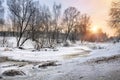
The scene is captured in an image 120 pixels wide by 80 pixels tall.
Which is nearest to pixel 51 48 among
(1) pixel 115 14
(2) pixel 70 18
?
(1) pixel 115 14

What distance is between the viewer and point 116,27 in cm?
4497

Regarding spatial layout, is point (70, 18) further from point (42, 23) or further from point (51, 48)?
point (51, 48)

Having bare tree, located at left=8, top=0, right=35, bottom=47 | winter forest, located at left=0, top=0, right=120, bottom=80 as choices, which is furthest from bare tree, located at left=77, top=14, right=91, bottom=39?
bare tree, located at left=8, top=0, right=35, bottom=47

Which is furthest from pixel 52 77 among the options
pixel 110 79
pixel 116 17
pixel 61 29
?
pixel 61 29

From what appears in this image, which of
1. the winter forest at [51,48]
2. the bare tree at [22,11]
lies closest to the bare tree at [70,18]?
the winter forest at [51,48]

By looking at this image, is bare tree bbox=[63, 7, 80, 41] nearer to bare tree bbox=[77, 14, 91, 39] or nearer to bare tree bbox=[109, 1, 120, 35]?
bare tree bbox=[77, 14, 91, 39]

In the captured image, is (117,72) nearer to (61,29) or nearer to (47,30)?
(47,30)

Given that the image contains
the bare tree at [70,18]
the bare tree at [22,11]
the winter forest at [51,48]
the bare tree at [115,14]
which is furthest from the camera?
the bare tree at [70,18]

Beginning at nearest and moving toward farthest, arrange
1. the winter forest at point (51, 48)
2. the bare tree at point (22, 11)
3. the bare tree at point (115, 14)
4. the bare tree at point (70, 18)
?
the winter forest at point (51, 48) → the bare tree at point (115, 14) → the bare tree at point (22, 11) → the bare tree at point (70, 18)

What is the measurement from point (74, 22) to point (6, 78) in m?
78.4

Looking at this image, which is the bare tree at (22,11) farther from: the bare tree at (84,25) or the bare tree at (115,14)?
the bare tree at (84,25)

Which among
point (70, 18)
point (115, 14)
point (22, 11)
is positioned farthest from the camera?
point (70, 18)

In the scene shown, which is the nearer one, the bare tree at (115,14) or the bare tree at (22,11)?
the bare tree at (115,14)

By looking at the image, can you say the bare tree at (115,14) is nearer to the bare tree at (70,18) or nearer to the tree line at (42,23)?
the tree line at (42,23)
